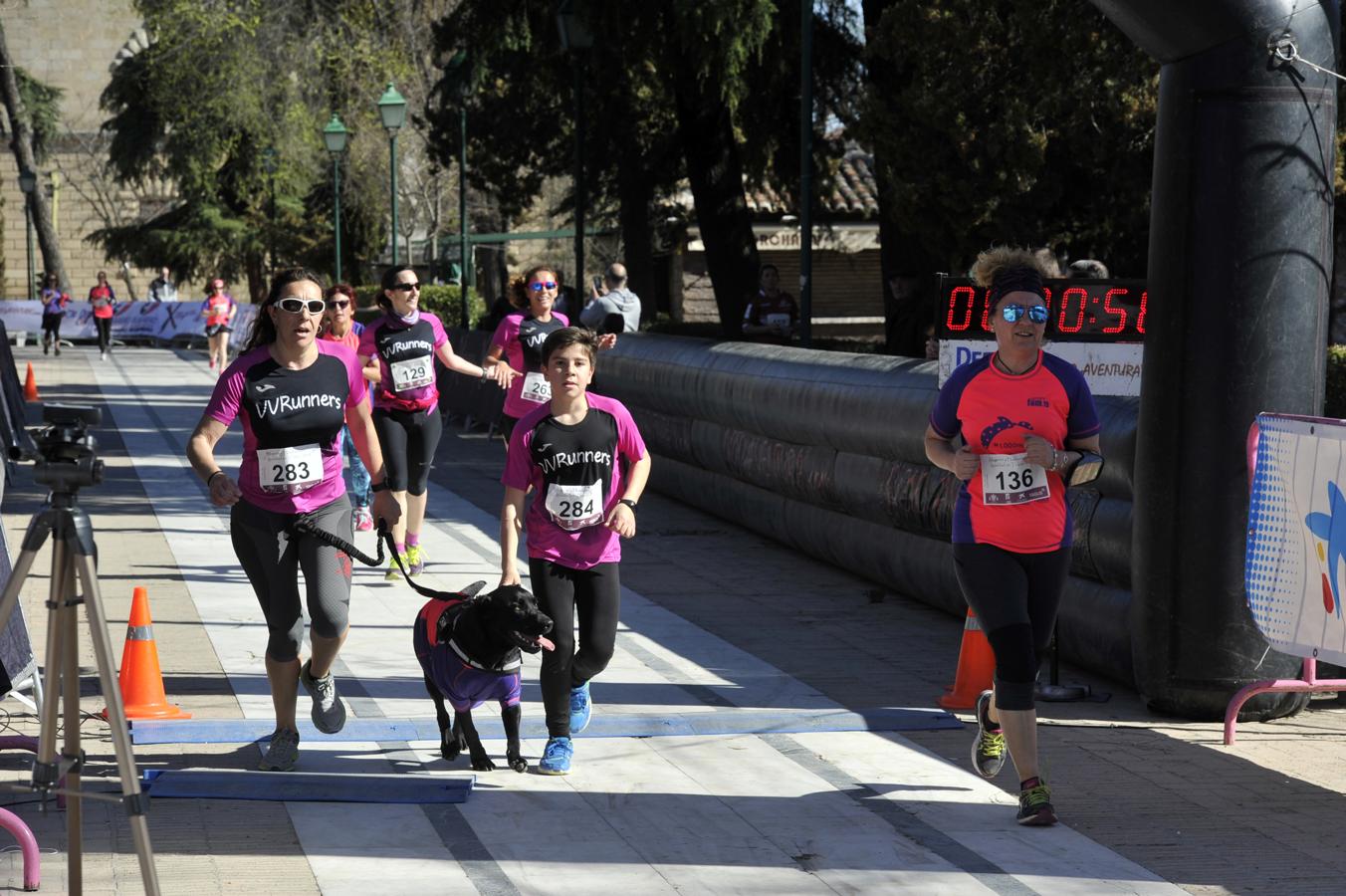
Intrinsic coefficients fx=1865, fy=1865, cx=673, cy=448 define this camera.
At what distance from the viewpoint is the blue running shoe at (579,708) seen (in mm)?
7375

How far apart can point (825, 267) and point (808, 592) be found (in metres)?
37.6

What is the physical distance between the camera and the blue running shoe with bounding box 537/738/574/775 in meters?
7.01

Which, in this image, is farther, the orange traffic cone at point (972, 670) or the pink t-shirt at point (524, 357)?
the pink t-shirt at point (524, 357)

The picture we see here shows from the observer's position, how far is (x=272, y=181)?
185 feet

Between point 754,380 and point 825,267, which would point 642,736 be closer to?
point 754,380

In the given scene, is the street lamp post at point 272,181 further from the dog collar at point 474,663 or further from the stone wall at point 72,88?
the dog collar at point 474,663

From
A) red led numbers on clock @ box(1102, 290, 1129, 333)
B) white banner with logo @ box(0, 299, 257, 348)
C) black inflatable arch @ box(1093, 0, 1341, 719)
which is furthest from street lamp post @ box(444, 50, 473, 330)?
black inflatable arch @ box(1093, 0, 1341, 719)

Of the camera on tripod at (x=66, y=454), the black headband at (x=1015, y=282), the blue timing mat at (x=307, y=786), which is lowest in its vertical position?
the blue timing mat at (x=307, y=786)

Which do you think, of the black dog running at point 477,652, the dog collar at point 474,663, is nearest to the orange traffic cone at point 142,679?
the black dog running at point 477,652

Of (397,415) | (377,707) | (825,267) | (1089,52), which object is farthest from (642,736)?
(825,267)

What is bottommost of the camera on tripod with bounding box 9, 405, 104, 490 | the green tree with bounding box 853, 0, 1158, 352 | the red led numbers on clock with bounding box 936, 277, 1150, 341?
the camera on tripod with bounding box 9, 405, 104, 490

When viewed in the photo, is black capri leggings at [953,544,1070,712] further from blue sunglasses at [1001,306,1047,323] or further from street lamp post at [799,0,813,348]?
street lamp post at [799,0,813,348]

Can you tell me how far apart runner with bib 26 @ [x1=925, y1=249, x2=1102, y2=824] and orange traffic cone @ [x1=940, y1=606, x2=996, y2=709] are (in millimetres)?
1748

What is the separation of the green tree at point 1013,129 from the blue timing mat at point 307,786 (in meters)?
12.8
